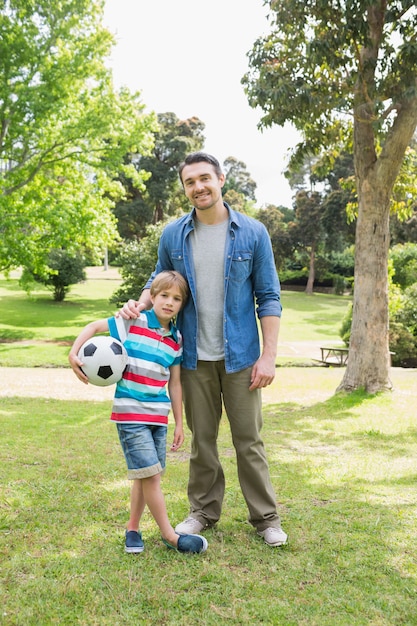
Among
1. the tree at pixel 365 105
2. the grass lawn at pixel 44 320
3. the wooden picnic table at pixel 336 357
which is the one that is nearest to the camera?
the tree at pixel 365 105

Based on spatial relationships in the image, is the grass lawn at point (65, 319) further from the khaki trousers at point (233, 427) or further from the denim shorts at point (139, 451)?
the denim shorts at point (139, 451)

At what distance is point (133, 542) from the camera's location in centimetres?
318

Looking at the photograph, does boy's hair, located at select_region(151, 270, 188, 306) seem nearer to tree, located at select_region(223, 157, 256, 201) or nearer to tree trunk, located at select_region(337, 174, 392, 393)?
tree trunk, located at select_region(337, 174, 392, 393)

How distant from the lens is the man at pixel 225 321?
3.29 meters

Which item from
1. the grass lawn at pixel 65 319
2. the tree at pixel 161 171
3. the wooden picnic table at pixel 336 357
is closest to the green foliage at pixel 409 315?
the wooden picnic table at pixel 336 357

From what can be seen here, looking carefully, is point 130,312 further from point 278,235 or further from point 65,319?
point 278,235

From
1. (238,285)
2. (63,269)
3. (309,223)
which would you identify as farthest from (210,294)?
(309,223)

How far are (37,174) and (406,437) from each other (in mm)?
14884

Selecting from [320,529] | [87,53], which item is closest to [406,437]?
[320,529]

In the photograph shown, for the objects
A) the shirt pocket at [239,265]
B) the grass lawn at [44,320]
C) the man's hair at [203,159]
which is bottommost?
the grass lawn at [44,320]

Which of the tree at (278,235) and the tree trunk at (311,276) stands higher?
the tree at (278,235)

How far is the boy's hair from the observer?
3.19m

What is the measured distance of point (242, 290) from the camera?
3338mm

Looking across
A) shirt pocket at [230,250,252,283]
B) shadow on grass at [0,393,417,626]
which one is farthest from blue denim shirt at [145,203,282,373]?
shadow on grass at [0,393,417,626]
